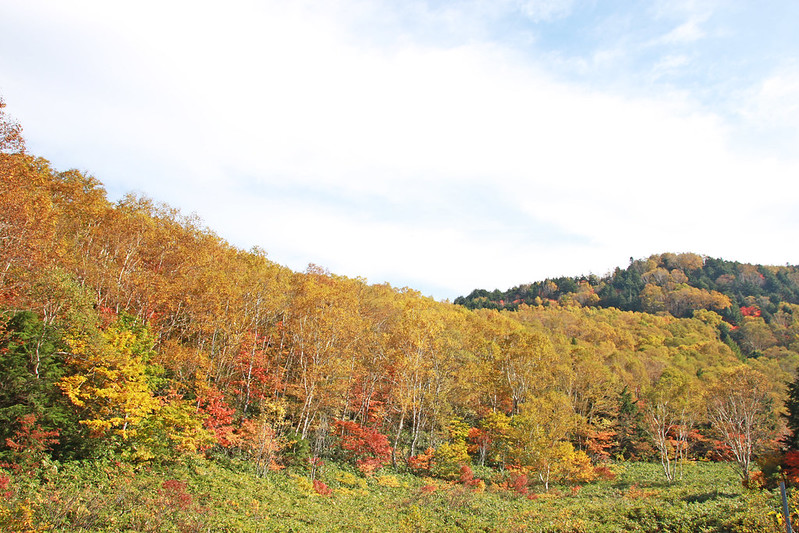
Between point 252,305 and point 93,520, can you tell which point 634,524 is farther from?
point 252,305

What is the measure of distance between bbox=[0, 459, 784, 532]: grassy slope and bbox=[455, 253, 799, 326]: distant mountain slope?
116m

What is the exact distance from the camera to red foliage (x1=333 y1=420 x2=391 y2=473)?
30.9 m

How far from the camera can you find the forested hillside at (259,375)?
17359mm

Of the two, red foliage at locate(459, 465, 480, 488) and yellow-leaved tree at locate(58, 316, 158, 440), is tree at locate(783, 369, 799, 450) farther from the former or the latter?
yellow-leaved tree at locate(58, 316, 158, 440)

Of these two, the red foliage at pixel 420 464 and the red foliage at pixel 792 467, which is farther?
the red foliage at pixel 420 464

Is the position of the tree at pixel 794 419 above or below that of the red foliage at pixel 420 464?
above

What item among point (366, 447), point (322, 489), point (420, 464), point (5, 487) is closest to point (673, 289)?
point (420, 464)

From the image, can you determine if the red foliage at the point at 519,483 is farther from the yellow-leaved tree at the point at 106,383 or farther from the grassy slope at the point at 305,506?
the yellow-leaved tree at the point at 106,383

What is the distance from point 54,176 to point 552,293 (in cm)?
15116

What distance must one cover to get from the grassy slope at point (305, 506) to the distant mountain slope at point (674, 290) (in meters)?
116

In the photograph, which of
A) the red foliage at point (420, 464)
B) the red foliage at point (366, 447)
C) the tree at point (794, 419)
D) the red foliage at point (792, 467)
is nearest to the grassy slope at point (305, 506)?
the red foliage at point (366, 447)

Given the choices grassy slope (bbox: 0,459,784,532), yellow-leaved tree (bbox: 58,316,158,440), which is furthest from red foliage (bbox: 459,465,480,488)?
yellow-leaved tree (bbox: 58,316,158,440)

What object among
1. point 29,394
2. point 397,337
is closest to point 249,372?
point 397,337

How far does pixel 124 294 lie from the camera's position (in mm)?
25359
